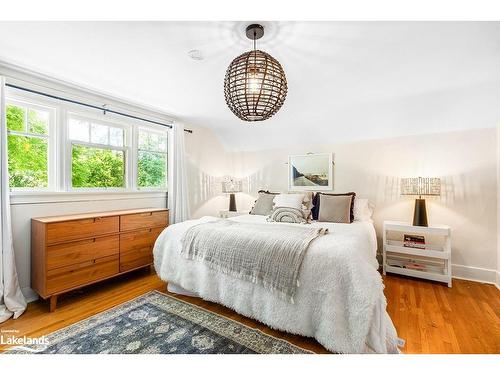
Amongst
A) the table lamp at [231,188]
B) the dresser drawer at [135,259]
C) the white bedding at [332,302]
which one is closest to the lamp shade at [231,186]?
the table lamp at [231,188]

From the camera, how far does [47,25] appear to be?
1.64 metres

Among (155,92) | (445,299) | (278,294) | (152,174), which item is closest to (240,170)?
(152,174)

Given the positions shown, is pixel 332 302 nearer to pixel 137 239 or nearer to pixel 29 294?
pixel 137 239

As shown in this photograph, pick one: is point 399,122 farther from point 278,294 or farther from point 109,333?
point 109,333

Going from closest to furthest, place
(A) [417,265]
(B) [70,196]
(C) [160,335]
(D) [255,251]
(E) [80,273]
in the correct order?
(C) [160,335] < (D) [255,251] < (E) [80,273] < (B) [70,196] < (A) [417,265]

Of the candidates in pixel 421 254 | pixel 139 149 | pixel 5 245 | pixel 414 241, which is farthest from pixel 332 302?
pixel 139 149

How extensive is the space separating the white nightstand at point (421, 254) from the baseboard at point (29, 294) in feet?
12.7

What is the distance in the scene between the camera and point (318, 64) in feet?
7.02

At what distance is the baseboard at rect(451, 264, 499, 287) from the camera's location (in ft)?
8.89

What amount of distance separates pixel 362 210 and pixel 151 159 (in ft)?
10.2

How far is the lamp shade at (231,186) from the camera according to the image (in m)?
4.26

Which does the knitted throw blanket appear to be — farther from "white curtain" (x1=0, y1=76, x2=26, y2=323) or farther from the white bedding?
"white curtain" (x1=0, y1=76, x2=26, y2=323)

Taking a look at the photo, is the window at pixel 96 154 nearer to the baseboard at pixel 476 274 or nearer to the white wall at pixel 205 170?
the white wall at pixel 205 170

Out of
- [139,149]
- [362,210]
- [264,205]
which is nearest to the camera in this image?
[362,210]
